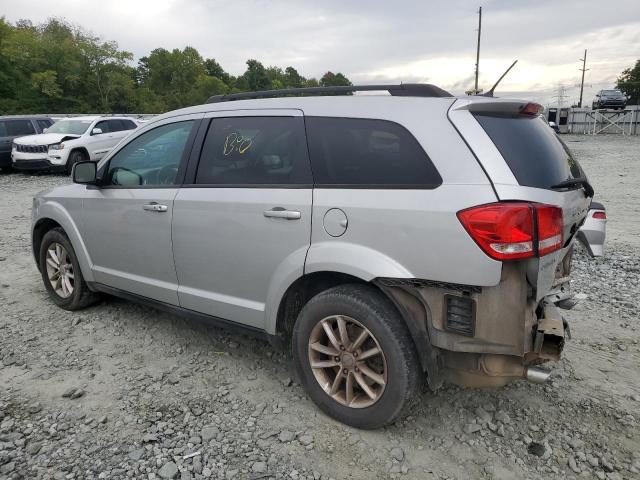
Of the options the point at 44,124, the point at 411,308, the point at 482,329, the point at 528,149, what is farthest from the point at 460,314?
the point at 44,124

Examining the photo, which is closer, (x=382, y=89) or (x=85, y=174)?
(x=382, y=89)

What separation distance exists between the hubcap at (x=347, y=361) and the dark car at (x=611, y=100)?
41682 mm

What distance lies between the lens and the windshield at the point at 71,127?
15915 mm

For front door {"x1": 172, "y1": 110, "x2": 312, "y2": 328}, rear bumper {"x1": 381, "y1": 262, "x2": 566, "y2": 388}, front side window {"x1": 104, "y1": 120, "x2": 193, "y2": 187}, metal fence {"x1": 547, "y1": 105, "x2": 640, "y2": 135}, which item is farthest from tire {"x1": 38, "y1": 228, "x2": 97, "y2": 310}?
metal fence {"x1": 547, "y1": 105, "x2": 640, "y2": 135}

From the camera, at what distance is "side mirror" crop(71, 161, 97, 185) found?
400cm

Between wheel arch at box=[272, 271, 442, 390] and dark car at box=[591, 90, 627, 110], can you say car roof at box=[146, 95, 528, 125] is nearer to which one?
wheel arch at box=[272, 271, 442, 390]

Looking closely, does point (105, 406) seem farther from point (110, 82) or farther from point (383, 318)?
point (110, 82)

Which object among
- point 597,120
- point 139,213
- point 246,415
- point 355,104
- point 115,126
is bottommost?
point 597,120

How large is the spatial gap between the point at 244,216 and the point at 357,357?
1084 mm

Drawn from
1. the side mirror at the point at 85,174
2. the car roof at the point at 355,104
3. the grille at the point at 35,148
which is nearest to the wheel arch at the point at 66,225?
the side mirror at the point at 85,174

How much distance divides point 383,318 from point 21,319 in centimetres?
352

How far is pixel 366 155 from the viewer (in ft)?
9.00

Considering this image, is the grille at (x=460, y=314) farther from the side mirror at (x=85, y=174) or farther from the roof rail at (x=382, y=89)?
the side mirror at (x=85, y=174)

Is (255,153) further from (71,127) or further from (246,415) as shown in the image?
(71,127)
